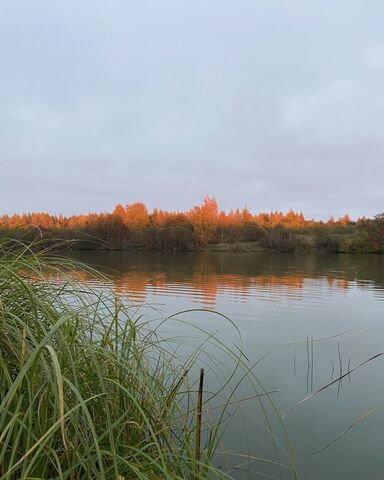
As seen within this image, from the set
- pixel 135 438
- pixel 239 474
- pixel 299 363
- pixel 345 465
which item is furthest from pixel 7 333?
pixel 299 363

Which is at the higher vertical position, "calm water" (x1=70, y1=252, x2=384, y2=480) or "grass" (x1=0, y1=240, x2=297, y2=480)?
"grass" (x1=0, y1=240, x2=297, y2=480)

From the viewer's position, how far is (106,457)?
6.72ft

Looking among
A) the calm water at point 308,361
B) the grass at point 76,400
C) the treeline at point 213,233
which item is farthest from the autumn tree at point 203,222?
the grass at point 76,400

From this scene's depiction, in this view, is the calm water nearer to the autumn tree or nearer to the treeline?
the treeline

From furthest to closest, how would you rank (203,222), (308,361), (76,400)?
(203,222)
(308,361)
(76,400)

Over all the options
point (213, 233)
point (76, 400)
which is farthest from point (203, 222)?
point (76, 400)

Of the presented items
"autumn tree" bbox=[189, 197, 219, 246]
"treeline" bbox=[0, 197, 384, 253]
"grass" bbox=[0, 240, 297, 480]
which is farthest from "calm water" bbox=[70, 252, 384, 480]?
"autumn tree" bbox=[189, 197, 219, 246]

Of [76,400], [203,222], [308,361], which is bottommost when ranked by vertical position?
[308,361]

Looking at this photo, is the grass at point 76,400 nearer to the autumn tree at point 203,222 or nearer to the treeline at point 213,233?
the treeline at point 213,233

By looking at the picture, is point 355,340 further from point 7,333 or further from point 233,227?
point 233,227

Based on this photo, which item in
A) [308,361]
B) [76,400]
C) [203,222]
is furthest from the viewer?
[203,222]

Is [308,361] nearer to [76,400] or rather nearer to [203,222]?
[76,400]

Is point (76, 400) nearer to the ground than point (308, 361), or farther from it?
farther from it

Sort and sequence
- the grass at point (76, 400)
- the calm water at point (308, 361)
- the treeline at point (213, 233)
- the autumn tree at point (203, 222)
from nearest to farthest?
the grass at point (76, 400)
the calm water at point (308, 361)
the treeline at point (213, 233)
the autumn tree at point (203, 222)
